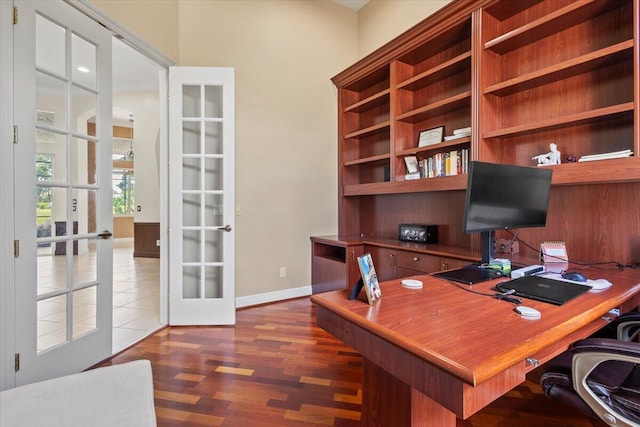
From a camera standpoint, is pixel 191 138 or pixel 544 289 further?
pixel 191 138

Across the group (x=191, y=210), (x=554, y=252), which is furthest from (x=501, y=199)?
(x=191, y=210)

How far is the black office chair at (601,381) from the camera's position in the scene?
101cm

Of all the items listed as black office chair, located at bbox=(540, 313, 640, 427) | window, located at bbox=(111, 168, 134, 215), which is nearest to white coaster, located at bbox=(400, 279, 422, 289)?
black office chair, located at bbox=(540, 313, 640, 427)

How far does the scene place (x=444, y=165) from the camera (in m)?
2.86

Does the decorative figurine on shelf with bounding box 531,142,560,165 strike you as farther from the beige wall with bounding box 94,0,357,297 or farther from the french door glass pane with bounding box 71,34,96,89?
the french door glass pane with bounding box 71,34,96,89

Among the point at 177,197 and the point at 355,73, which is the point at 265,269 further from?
the point at 355,73

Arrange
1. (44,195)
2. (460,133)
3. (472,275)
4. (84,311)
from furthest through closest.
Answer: (460,133), (84,311), (44,195), (472,275)

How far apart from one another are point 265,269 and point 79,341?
181 centimetres

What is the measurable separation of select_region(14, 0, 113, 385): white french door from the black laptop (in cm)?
253

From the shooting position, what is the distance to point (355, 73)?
371 centimetres

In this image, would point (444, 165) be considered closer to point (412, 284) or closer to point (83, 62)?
point (412, 284)

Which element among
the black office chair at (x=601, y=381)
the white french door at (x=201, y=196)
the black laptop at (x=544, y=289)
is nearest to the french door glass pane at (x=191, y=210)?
the white french door at (x=201, y=196)

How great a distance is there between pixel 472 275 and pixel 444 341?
825mm

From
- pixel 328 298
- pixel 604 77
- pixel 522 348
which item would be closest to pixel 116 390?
pixel 328 298
